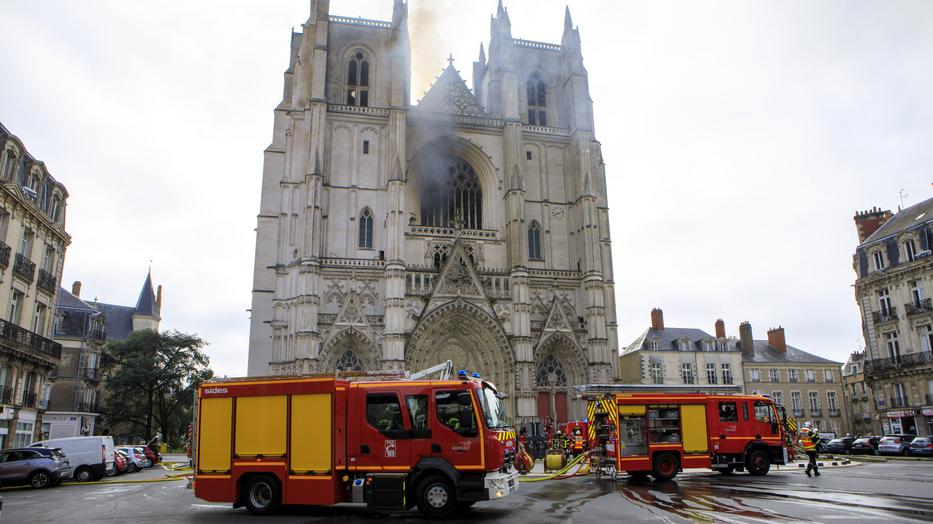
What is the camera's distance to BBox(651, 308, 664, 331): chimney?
49.4 meters

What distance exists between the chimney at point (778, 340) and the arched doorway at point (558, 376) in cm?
2519

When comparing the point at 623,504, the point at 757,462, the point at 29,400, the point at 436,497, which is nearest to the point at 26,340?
the point at 29,400

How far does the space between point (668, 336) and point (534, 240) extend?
18.6m

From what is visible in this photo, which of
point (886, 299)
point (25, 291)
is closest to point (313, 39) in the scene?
point (25, 291)

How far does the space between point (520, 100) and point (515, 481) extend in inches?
1202

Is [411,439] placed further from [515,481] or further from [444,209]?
[444,209]

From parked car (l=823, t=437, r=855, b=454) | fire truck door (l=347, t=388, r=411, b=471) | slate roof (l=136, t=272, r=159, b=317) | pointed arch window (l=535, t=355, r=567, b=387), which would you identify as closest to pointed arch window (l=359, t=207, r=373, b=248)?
pointed arch window (l=535, t=355, r=567, b=387)

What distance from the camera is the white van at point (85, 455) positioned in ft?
67.6

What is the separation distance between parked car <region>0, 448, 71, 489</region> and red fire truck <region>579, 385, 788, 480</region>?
50.1 feet

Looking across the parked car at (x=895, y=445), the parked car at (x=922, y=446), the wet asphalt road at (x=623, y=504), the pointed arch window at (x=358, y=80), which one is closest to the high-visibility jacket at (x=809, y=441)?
the wet asphalt road at (x=623, y=504)

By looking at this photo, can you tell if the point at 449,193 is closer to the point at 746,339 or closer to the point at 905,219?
the point at 905,219

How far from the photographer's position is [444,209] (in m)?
36.6

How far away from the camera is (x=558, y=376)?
110ft

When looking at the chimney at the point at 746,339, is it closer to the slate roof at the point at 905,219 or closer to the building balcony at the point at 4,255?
the slate roof at the point at 905,219
